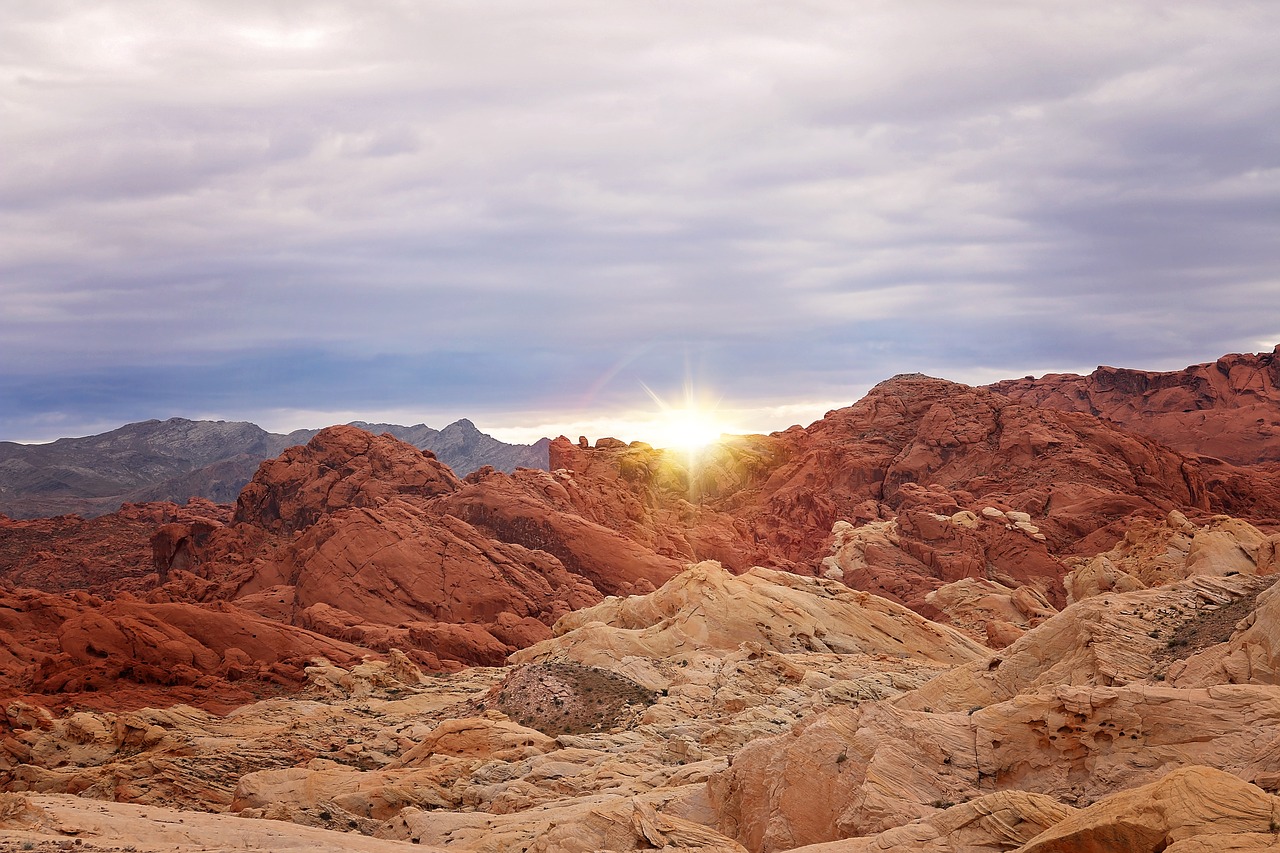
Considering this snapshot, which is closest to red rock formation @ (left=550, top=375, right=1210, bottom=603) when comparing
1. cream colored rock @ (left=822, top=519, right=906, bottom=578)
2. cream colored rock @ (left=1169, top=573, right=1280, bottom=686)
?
cream colored rock @ (left=822, top=519, right=906, bottom=578)

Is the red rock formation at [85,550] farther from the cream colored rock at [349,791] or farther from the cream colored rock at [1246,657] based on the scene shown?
the cream colored rock at [1246,657]

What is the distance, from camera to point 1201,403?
583ft

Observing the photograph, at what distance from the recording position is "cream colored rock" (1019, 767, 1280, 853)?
14180 millimetres

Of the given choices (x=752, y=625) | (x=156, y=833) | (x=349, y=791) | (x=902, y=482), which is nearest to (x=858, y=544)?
(x=902, y=482)

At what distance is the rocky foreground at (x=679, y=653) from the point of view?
22.2 metres

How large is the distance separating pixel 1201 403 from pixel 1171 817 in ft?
617

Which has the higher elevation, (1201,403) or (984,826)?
(1201,403)

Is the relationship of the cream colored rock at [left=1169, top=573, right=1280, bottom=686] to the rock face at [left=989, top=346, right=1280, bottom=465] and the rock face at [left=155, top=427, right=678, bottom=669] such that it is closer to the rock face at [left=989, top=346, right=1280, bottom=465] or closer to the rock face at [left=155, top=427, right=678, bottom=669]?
the rock face at [left=155, top=427, right=678, bottom=669]

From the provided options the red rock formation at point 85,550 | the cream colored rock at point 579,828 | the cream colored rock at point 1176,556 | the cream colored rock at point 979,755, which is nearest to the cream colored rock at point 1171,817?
the cream colored rock at point 979,755

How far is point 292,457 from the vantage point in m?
108

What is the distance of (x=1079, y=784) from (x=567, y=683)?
3205cm

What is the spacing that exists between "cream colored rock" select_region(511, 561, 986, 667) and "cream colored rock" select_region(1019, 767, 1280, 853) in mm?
40648

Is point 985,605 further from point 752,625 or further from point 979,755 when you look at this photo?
point 979,755

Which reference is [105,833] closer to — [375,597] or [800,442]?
[375,597]
